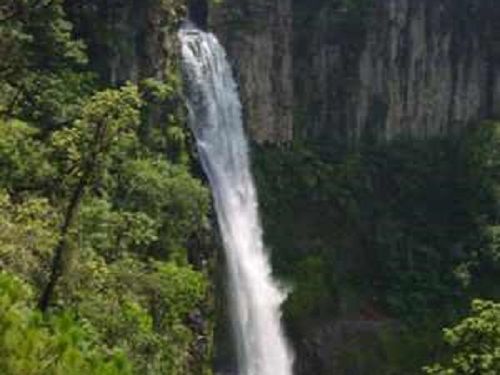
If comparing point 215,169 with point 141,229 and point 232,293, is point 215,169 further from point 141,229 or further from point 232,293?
point 141,229

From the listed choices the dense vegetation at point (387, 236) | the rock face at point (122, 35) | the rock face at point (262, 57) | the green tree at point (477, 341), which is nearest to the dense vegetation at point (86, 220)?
the rock face at point (122, 35)

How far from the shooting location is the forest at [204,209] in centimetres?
1783

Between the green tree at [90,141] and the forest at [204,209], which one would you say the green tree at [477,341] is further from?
the green tree at [90,141]

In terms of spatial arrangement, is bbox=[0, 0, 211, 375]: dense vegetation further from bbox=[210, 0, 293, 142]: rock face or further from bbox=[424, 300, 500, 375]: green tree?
bbox=[210, 0, 293, 142]: rock face

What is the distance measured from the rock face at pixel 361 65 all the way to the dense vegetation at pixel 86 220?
8.11 m

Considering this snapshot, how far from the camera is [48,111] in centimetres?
2430

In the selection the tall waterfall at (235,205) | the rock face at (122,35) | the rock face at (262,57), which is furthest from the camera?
the rock face at (262,57)

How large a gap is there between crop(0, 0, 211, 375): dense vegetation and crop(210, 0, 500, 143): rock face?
8.11 m

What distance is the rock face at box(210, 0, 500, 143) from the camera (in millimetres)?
38125

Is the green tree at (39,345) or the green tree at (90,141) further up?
the green tree at (90,141)

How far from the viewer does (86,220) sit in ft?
65.9

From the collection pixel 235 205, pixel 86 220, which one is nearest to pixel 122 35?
pixel 235 205

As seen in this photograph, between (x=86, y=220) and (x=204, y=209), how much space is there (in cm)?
815

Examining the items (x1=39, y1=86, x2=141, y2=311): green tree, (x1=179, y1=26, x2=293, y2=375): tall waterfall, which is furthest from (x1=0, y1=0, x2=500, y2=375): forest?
(x1=179, y1=26, x2=293, y2=375): tall waterfall
